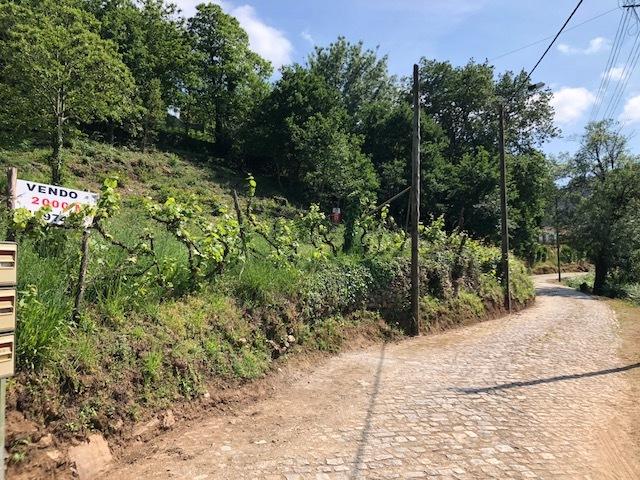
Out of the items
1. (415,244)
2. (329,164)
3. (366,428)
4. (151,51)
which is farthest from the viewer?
(151,51)

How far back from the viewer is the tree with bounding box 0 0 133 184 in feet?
60.2

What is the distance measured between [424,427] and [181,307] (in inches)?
145

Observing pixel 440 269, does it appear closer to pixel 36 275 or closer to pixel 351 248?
pixel 351 248

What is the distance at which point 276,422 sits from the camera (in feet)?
19.2

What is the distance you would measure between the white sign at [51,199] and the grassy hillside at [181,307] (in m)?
0.28

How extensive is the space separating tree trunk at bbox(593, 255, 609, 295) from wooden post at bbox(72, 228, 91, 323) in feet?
111

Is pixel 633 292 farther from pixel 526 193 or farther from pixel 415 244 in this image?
pixel 415 244

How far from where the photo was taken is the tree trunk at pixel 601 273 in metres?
31.5

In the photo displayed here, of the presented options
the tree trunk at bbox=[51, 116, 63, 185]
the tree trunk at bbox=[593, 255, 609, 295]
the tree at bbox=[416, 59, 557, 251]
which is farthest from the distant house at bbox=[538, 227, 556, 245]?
the tree trunk at bbox=[51, 116, 63, 185]

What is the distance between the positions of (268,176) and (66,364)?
32057 mm

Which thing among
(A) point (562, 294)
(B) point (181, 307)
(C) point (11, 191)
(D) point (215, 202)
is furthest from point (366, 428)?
(A) point (562, 294)

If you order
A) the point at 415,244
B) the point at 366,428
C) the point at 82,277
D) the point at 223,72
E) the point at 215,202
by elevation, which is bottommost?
the point at 366,428

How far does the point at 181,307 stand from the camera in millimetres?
6629

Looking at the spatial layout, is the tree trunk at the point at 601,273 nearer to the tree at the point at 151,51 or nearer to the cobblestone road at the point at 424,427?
the cobblestone road at the point at 424,427
